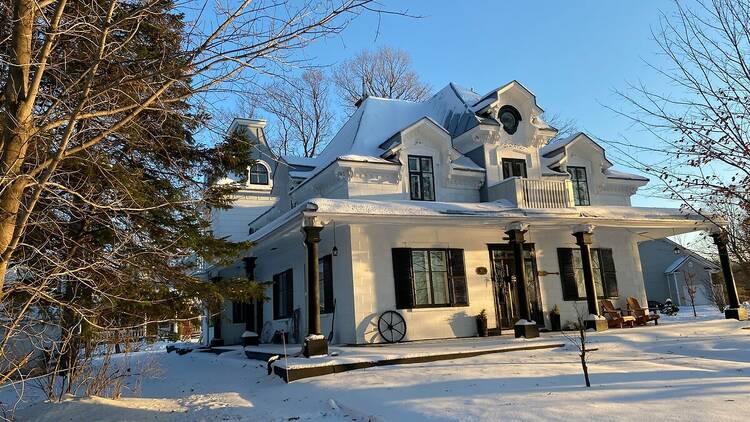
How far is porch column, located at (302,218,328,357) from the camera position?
31.6 feet

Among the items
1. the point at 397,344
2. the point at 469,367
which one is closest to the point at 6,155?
the point at 469,367

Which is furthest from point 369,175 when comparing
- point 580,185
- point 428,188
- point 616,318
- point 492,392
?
point 492,392

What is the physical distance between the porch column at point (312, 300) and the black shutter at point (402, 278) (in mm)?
2781

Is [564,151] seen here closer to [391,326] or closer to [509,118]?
[509,118]

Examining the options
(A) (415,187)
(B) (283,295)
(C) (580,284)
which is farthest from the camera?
(B) (283,295)

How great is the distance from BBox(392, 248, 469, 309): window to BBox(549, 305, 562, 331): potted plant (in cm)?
263

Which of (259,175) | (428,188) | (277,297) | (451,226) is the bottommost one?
(277,297)

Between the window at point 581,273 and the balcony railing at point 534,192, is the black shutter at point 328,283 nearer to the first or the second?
the balcony railing at point 534,192

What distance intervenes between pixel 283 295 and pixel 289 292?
0.50m

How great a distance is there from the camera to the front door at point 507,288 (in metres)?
13.8

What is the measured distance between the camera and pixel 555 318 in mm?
14070

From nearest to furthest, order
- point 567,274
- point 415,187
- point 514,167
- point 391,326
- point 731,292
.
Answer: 1. point 391,326
2. point 415,187
3. point 731,292
4. point 567,274
5. point 514,167

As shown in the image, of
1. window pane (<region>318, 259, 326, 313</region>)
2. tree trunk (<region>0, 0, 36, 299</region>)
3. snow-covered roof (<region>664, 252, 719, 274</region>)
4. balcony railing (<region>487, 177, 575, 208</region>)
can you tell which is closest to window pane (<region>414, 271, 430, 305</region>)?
window pane (<region>318, 259, 326, 313</region>)

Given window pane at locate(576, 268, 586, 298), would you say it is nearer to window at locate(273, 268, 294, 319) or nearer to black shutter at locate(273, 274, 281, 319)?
window at locate(273, 268, 294, 319)
